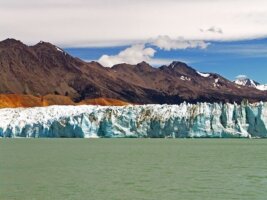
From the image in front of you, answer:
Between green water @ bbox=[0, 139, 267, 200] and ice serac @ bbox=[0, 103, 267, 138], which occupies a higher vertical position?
ice serac @ bbox=[0, 103, 267, 138]

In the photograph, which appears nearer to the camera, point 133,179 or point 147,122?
point 133,179

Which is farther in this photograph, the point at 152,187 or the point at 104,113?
the point at 104,113

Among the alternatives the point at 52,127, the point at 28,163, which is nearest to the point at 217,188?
the point at 28,163

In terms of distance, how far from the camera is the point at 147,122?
344ft

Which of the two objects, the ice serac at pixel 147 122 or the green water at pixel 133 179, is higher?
the ice serac at pixel 147 122

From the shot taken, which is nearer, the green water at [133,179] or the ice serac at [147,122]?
the green water at [133,179]

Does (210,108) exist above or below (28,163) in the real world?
above

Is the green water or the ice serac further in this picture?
the ice serac

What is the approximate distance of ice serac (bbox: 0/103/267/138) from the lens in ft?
316

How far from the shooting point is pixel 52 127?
11212 cm

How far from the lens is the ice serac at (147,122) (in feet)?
316

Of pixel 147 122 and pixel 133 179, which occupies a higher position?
pixel 147 122

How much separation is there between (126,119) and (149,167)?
56.9 metres

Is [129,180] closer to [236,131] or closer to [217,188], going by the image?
[217,188]
